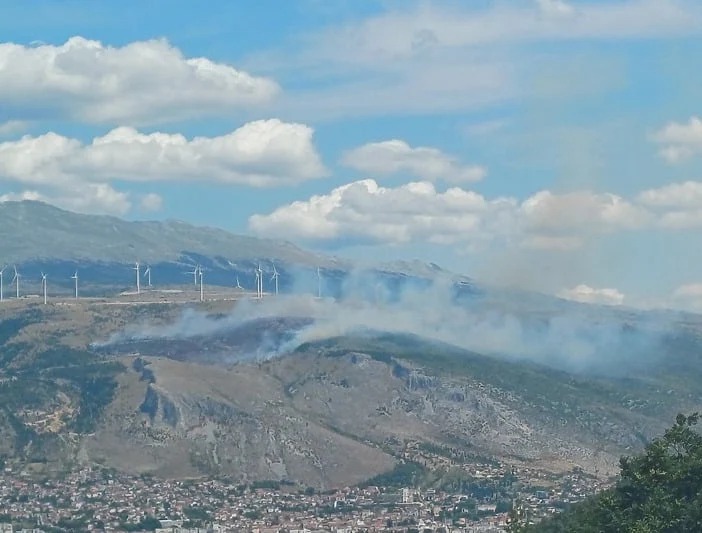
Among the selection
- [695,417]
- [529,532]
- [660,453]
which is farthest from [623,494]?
[529,532]

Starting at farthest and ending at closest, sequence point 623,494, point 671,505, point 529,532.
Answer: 1. point 529,532
2. point 623,494
3. point 671,505

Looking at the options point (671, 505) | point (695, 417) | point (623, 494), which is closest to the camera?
point (671, 505)

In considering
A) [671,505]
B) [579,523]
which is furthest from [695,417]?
[671,505]

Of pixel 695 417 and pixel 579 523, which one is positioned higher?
pixel 695 417

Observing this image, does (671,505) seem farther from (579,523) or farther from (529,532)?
(529,532)

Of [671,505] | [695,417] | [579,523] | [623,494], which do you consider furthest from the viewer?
[695,417]

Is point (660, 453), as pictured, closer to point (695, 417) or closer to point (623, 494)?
point (623, 494)

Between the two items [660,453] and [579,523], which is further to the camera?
[579,523]
